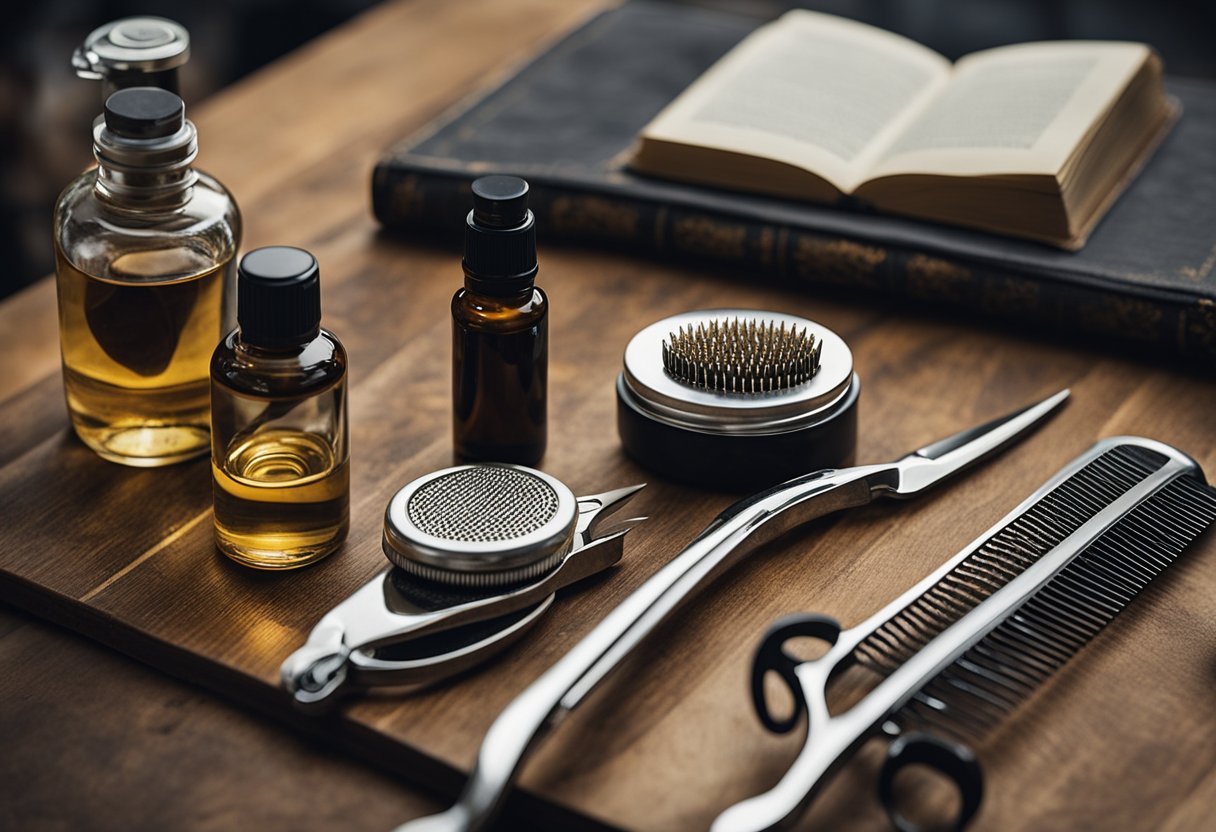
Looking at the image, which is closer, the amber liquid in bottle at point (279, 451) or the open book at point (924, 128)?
the amber liquid in bottle at point (279, 451)

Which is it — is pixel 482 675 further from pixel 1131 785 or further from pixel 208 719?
pixel 1131 785

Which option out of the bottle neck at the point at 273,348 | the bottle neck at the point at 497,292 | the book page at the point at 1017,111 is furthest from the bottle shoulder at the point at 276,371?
the book page at the point at 1017,111

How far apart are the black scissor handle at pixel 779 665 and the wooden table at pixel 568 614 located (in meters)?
0.03

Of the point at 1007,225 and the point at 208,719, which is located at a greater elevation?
the point at 1007,225

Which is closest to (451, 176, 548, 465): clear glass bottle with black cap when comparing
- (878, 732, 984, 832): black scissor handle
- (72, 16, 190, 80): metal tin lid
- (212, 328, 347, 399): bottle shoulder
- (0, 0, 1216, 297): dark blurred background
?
(212, 328, 347, 399): bottle shoulder

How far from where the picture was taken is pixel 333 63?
1.53 m

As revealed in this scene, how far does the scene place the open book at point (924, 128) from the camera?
109 centimetres

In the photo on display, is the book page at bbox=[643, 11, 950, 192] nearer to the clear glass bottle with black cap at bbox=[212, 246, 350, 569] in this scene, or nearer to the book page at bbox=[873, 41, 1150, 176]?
the book page at bbox=[873, 41, 1150, 176]

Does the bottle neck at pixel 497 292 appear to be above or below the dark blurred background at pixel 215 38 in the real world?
above

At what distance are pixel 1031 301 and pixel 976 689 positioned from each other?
1.52 feet

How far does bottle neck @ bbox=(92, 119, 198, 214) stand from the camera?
2.64ft

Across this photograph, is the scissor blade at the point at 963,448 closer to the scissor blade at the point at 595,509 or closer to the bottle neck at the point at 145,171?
the scissor blade at the point at 595,509

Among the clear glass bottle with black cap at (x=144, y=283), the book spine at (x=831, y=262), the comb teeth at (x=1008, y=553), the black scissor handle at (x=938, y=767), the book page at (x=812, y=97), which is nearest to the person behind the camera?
the black scissor handle at (x=938, y=767)

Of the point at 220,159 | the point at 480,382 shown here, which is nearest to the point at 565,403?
the point at 480,382
